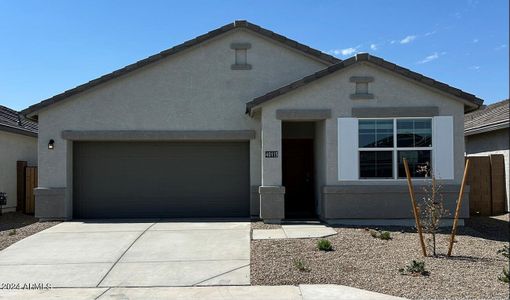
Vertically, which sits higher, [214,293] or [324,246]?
[324,246]

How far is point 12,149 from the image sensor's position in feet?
55.6

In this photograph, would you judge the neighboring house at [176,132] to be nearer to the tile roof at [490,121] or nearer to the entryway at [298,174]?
the entryway at [298,174]

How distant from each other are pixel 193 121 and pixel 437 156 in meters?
6.81

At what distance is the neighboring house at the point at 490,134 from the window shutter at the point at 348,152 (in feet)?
15.5

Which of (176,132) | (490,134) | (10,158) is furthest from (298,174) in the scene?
(10,158)

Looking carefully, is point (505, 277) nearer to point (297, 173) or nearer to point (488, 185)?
point (488, 185)

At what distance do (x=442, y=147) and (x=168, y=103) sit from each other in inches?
303

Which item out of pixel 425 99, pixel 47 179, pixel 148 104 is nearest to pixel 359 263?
pixel 425 99

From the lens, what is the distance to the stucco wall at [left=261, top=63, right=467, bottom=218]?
12234 millimetres

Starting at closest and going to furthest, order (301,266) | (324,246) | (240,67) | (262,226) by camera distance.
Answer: (301,266)
(324,246)
(262,226)
(240,67)

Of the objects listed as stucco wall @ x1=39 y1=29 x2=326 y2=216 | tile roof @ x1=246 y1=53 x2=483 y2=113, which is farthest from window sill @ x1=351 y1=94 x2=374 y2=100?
stucco wall @ x1=39 y1=29 x2=326 y2=216

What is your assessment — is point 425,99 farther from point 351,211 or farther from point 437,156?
point 351,211

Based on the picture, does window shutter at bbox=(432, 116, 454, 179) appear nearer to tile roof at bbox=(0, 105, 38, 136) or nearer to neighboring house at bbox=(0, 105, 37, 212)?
tile roof at bbox=(0, 105, 38, 136)

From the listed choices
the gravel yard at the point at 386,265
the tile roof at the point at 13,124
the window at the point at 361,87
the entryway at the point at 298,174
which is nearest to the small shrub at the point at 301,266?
the gravel yard at the point at 386,265
